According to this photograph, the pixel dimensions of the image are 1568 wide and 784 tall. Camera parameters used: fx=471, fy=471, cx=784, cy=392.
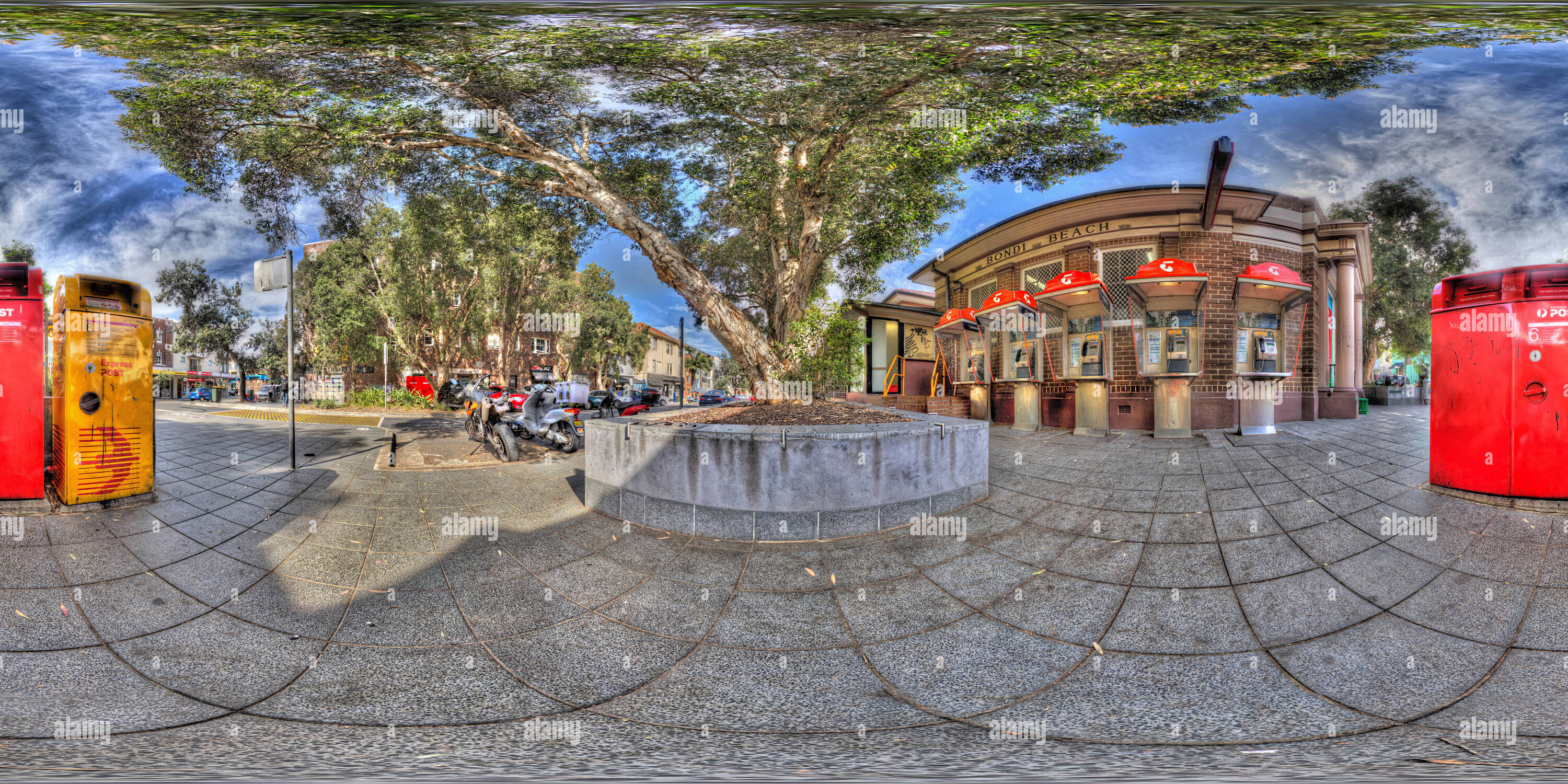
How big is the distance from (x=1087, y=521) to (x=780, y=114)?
2530 mm

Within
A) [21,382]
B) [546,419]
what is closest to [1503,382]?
[546,419]

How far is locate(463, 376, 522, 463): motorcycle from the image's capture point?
99.3 inches

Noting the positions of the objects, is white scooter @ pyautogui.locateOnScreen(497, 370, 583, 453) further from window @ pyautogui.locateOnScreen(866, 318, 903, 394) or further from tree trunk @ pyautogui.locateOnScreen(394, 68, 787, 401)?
window @ pyautogui.locateOnScreen(866, 318, 903, 394)

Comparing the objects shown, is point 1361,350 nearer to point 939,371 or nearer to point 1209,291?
point 1209,291

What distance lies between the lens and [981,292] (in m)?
3.21

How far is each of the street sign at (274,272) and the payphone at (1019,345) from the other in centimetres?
353

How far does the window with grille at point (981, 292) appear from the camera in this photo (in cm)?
311

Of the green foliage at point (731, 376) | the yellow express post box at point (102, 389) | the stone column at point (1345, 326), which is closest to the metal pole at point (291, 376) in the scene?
the yellow express post box at point (102, 389)

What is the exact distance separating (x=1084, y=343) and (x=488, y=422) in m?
3.31

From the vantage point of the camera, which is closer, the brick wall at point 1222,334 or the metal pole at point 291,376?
the metal pole at point 291,376

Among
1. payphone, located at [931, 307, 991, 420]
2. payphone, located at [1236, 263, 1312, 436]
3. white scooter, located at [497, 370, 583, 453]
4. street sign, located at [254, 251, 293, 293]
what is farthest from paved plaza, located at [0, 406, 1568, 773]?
payphone, located at [931, 307, 991, 420]

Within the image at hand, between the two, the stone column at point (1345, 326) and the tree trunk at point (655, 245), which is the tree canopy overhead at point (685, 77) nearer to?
the tree trunk at point (655, 245)

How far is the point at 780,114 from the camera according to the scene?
2.54 metres

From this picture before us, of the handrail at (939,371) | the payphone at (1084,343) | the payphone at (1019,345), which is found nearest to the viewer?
the payphone at (1084,343)
